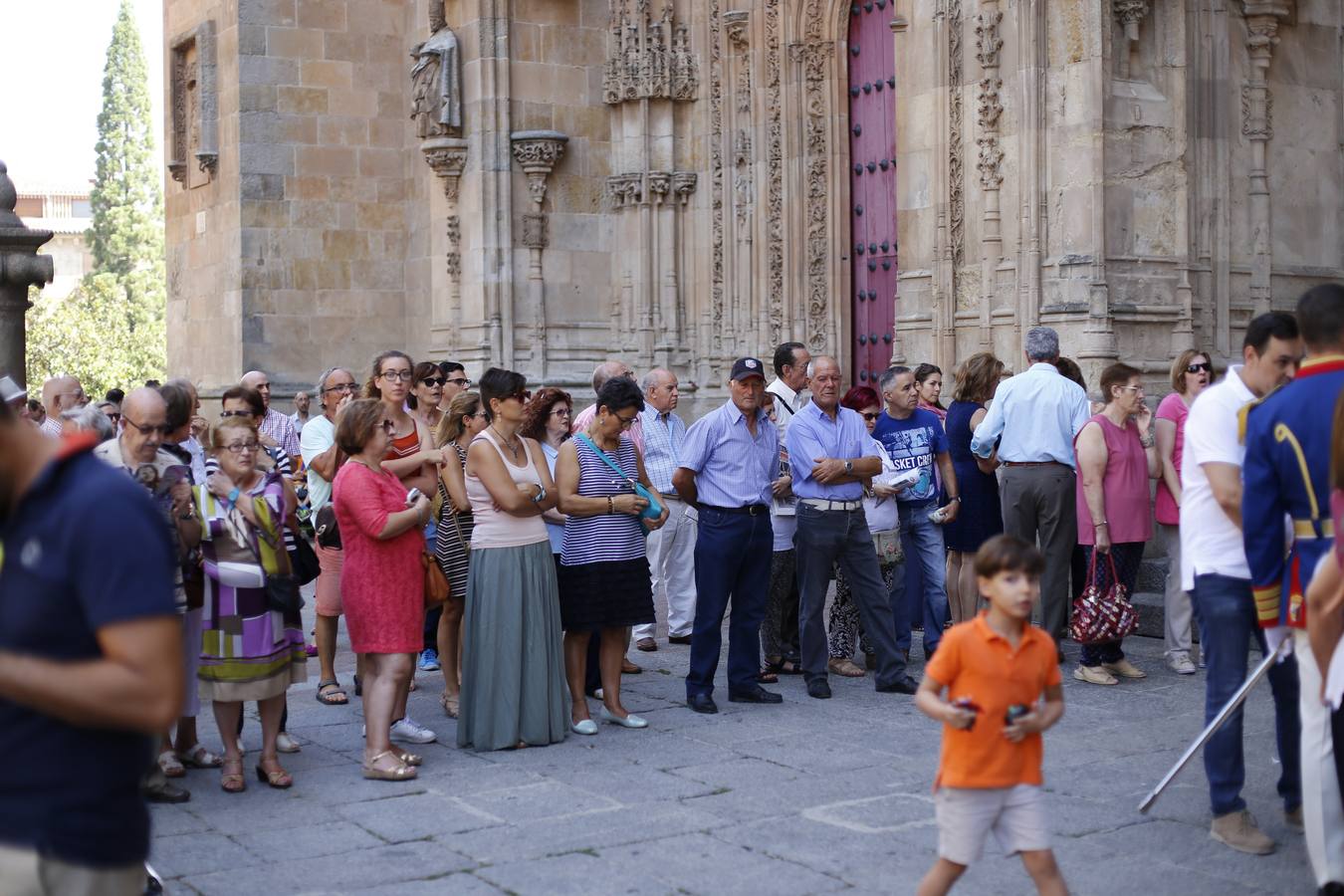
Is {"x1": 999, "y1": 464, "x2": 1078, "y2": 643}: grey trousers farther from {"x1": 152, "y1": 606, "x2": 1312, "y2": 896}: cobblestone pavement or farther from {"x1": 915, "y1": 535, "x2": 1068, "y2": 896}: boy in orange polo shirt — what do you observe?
{"x1": 915, "y1": 535, "x2": 1068, "y2": 896}: boy in orange polo shirt

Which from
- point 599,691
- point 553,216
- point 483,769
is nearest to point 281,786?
point 483,769

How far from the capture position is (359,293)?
17.8 meters

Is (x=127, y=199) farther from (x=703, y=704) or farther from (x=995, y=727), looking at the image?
(x=995, y=727)

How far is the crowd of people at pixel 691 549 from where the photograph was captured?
4.49 meters

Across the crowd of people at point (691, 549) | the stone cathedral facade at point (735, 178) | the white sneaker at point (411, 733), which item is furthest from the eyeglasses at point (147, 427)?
the stone cathedral facade at point (735, 178)

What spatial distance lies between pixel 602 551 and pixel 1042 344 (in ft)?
9.78

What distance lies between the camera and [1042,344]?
367 inches

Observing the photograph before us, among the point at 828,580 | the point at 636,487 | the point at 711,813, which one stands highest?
the point at 636,487

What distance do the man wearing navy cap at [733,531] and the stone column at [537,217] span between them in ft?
26.3

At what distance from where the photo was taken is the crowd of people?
4.49 metres

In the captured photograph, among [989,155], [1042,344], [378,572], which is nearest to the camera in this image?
[378,572]

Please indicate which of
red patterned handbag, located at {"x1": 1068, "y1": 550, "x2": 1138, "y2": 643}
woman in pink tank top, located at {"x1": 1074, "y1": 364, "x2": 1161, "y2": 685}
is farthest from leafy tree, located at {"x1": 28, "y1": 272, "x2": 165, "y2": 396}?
red patterned handbag, located at {"x1": 1068, "y1": 550, "x2": 1138, "y2": 643}

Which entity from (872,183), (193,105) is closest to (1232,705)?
(872,183)

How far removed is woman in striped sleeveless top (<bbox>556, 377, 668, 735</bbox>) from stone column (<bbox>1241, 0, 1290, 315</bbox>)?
20.5ft
